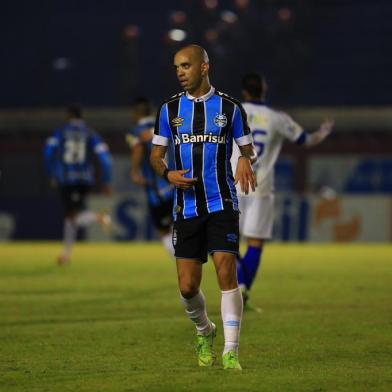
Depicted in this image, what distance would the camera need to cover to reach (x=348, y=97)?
39688 millimetres

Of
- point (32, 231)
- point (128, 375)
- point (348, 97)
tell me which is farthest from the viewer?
point (348, 97)

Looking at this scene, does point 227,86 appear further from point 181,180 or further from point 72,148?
point 181,180

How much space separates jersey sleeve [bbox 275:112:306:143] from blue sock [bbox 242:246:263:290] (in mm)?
Result: 1233

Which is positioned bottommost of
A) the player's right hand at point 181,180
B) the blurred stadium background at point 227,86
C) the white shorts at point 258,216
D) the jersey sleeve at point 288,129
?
the white shorts at point 258,216

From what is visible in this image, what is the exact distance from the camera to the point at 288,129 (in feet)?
40.8

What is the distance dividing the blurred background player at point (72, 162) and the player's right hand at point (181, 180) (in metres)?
11.9

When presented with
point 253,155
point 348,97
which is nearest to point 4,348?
point 253,155

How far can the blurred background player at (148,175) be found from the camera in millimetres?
16641

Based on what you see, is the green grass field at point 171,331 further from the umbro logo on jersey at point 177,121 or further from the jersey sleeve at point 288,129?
the jersey sleeve at point 288,129

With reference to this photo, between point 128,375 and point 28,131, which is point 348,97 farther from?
point 128,375

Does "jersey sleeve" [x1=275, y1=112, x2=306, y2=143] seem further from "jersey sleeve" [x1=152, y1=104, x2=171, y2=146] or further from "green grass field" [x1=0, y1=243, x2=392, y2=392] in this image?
"jersey sleeve" [x1=152, y1=104, x2=171, y2=146]

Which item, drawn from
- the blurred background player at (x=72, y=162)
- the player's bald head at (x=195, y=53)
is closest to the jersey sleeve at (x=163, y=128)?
the player's bald head at (x=195, y=53)

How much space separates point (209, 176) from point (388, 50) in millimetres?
34596

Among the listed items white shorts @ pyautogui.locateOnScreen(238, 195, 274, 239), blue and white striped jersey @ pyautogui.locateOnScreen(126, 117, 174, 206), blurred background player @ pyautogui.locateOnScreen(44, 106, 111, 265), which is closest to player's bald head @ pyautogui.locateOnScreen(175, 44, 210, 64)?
white shorts @ pyautogui.locateOnScreen(238, 195, 274, 239)
